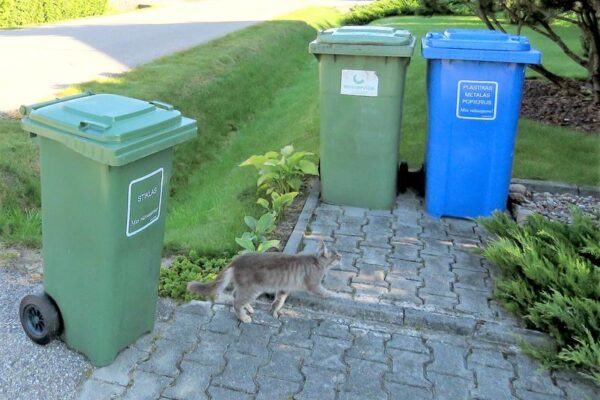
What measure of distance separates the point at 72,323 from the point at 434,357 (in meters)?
2.07

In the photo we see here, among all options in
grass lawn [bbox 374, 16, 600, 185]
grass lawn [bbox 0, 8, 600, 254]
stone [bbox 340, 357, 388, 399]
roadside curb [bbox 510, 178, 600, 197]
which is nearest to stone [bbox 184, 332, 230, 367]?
stone [bbox 340, 357, 388, 399]

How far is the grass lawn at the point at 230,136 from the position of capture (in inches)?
220

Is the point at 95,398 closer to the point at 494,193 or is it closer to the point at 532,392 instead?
the point at 532,392

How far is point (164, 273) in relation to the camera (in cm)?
428

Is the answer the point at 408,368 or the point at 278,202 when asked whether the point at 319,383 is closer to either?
the point at 408,368

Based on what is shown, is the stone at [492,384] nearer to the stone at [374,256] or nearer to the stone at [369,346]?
the stone at [369,346]

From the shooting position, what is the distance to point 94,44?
520 inches

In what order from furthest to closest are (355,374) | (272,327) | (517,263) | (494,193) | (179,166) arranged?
(179,166)
(494,193)
(517,263)
(272,327)
(355,374)

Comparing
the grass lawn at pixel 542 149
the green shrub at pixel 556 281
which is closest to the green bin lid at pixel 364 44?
the green shrub at pixel 556 281

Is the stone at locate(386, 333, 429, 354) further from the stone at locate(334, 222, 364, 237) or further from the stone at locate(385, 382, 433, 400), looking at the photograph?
the stone at locate(334, 222, 364, 237)

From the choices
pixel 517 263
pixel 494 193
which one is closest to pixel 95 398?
pixel 517 263

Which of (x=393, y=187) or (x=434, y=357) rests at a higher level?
(x=393, y=187)

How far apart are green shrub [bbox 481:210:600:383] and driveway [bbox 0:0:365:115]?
6433 mm

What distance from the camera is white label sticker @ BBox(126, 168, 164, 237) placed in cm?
313
